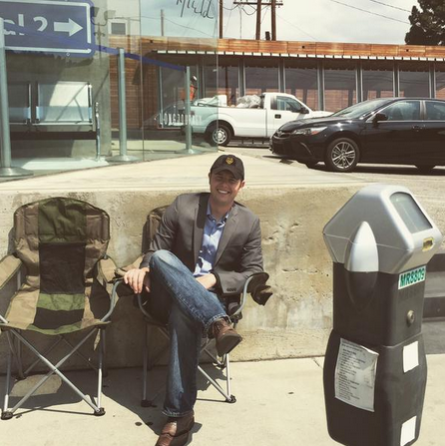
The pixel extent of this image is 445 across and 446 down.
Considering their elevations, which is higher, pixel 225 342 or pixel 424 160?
pixel 424 160

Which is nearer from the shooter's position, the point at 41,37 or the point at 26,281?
the point at 26,281

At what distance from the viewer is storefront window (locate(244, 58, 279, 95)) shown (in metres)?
24.9

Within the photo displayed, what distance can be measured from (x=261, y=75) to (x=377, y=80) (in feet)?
15.8

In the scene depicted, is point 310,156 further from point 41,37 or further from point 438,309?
point 438,309

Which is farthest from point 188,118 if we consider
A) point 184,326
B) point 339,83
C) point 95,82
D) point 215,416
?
point 339,83

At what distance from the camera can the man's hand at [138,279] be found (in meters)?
3.45

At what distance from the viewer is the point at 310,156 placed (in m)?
11.8

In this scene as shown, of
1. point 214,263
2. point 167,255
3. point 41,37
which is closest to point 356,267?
point 167,255

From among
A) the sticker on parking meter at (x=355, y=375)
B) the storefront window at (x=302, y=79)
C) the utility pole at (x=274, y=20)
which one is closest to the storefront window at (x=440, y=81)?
the storefront window at (x=302, y=79)

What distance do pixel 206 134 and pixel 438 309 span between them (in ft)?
27.1

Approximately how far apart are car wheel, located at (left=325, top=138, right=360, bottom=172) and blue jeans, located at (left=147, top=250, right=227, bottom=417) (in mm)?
8615

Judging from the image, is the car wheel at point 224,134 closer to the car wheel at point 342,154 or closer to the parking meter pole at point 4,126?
the car wheel at point 342,154

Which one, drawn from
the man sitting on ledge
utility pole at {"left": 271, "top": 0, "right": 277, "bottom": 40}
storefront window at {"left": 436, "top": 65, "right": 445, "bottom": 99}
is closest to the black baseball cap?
the man sitting on ledge

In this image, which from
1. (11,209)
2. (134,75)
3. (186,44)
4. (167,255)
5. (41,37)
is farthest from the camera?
(186,44)
